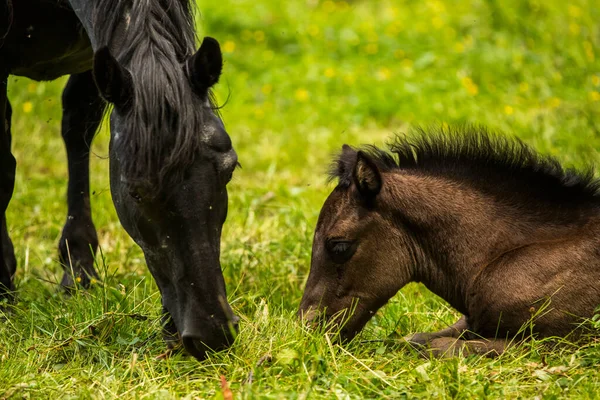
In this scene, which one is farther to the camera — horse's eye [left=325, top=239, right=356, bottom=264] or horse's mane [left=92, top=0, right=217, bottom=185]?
horse's eye [left=325, top=239, right=356, bottom=264]

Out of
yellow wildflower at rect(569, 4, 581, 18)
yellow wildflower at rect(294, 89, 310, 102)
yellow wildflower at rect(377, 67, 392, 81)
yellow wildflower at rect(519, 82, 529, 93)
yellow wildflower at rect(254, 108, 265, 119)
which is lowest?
yellow wildflower at rect(254, 108, 265, 119)

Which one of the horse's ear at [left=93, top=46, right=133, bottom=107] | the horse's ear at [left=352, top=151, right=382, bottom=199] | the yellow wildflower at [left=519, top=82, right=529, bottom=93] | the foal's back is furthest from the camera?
the yellow wildflower at [left=519, top=82, right=529, bottom=93]

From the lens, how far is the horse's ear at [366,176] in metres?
4.16

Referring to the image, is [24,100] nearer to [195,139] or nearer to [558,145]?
[558,145]

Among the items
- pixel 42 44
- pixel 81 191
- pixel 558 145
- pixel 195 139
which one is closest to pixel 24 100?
pixel 81 191

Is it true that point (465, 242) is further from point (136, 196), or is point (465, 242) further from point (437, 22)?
point (437, 22)

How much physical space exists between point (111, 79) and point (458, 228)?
1806 mm

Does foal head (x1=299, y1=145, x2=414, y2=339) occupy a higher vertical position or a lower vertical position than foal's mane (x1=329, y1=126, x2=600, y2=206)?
lower

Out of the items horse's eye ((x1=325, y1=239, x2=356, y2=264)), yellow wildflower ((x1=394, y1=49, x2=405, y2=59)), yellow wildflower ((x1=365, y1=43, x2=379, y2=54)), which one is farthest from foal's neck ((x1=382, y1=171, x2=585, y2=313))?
yellow wildflower ((x1=365, y1=43, x2=379, y2=54))

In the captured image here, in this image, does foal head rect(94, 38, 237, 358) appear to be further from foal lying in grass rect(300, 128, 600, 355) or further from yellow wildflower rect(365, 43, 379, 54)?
yellow wildflower rect(365, 43, 379, 54)

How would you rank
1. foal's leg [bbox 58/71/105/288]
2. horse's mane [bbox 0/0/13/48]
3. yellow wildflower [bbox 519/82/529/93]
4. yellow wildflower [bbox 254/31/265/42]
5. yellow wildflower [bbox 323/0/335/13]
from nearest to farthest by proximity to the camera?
1. horse's mane [bbox 0/0/13/48]
2. foal's leg [bbox 58/71/105/288]
3. yellow wildflower [bbox 519/82/529/93]
4. yellow wildflower [bbox 254/31/265/42]
5. yellow wildflower [bbox 323/0/335/13]

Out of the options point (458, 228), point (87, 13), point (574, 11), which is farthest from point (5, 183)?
point (574, 11)

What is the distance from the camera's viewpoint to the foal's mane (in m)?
4.39

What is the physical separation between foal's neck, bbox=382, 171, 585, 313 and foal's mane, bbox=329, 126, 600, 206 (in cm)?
12
